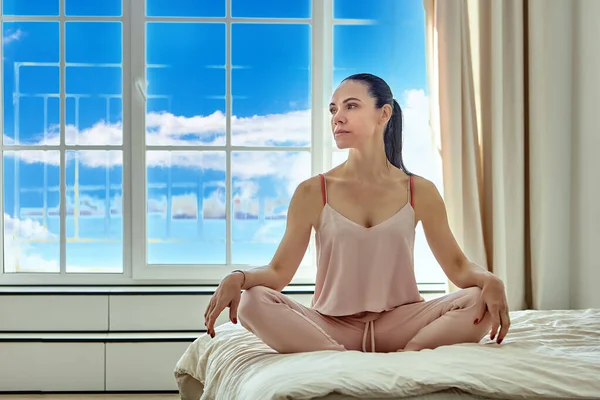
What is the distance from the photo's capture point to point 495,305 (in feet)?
5.98

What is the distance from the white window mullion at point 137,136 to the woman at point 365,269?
1.71 meters

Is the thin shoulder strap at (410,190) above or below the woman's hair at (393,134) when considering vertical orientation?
below

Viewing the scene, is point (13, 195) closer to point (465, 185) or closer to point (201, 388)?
point (201, 388)

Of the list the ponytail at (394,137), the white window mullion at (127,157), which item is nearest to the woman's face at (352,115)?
the ponytail at (394,137)

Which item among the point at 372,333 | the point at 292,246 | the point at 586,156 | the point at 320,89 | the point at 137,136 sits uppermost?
the point at 320,89

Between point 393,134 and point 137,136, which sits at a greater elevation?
point 137,136

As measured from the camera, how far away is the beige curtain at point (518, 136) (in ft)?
11.0

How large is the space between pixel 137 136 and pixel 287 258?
1858 millimetres

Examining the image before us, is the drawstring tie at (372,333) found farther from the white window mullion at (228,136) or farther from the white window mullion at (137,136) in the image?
the white window mullion at (137,136)

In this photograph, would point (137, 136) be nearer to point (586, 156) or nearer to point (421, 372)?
point (586, 156)

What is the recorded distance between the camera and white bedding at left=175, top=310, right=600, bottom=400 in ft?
4.69

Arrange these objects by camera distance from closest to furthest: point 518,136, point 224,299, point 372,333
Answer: point 224,299 < point 372,333 < point 518,136

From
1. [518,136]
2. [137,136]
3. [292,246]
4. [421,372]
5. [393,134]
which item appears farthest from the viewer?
[137,136]

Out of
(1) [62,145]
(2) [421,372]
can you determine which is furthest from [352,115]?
(1) [62,145]
